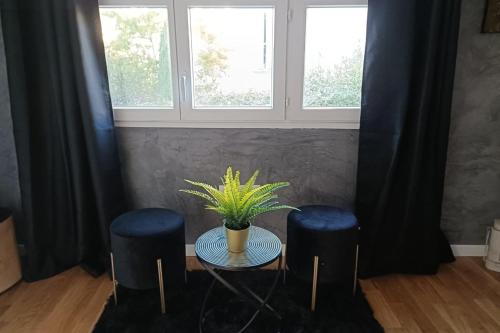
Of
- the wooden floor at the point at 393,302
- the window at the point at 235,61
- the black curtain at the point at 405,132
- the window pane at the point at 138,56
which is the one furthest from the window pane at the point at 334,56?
the wooden floor at the point at 393,302

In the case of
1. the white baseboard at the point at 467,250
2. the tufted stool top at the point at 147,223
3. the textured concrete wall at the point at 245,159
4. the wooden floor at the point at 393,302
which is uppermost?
the textured concrete wall at the point at 245,159

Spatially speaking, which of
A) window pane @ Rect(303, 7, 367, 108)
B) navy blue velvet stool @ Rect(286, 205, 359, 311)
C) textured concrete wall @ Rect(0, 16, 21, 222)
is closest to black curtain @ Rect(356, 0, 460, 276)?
window pane @ Rect(303, 7, 367, 108)

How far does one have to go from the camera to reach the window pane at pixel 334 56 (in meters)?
2.09

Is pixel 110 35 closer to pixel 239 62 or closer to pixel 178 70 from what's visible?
pixel 178 70

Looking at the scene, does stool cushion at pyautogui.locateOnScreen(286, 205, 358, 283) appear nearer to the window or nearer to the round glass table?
the round glass table

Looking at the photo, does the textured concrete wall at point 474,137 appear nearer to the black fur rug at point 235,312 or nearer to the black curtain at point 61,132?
the black fur rug at point 235,312

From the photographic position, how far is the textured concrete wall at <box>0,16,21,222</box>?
216 cm

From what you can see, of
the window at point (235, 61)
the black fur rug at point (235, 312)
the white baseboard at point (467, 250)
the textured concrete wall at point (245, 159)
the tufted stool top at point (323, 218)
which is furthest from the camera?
the white baseboard at point (467, 250)

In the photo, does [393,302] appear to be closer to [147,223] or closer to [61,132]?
[147,223]

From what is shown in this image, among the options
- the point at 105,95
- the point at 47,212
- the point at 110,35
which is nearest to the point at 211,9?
the point at 110,35

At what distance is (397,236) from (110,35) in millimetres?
2183

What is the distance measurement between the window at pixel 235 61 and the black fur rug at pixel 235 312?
102 centimetres

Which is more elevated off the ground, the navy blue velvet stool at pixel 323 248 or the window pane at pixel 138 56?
the window pane at pixel 138 56

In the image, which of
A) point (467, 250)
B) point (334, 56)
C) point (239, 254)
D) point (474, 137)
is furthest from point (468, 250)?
point (239, 254)
